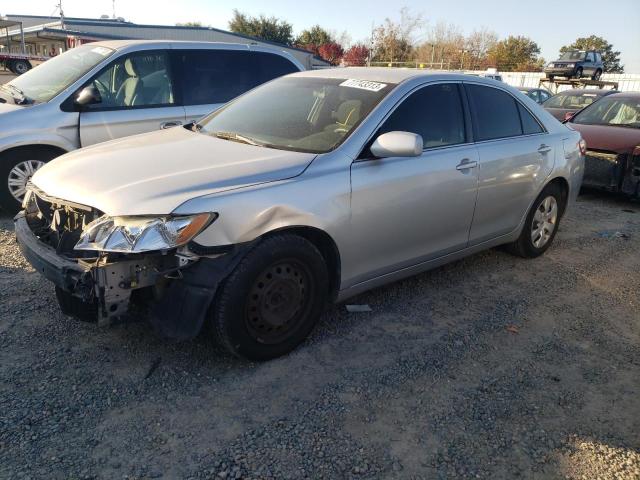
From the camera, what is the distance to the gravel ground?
96.6 inches

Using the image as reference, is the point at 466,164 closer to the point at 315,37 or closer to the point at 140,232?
the point at 140,232

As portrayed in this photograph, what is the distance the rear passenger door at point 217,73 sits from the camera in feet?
20.5

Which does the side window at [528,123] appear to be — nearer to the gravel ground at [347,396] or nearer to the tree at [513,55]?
the gravel ground at [347,396]

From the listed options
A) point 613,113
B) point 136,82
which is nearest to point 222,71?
point 136,82

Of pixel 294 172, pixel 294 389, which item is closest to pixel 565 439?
pixel 294 389

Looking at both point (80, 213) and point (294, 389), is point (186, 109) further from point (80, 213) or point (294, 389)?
point (294, 389)

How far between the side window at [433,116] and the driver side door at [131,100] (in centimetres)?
283

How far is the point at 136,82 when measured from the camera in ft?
19.6

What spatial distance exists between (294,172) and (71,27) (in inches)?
1598

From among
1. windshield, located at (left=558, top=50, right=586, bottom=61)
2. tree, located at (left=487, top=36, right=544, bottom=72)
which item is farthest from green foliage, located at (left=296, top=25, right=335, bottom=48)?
windshield, located at (left=558, top=50, right=586, bottom=61)

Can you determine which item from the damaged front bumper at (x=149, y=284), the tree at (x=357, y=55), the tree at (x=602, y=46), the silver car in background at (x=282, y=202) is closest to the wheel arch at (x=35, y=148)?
the silver car in background at (x=282, y=202)

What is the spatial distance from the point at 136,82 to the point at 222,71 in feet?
3.57

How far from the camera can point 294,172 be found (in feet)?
10.2

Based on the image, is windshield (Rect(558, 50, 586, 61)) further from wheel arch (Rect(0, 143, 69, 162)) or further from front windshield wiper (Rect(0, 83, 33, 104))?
wheel arch (Rect(0, 143, 69, 162))
